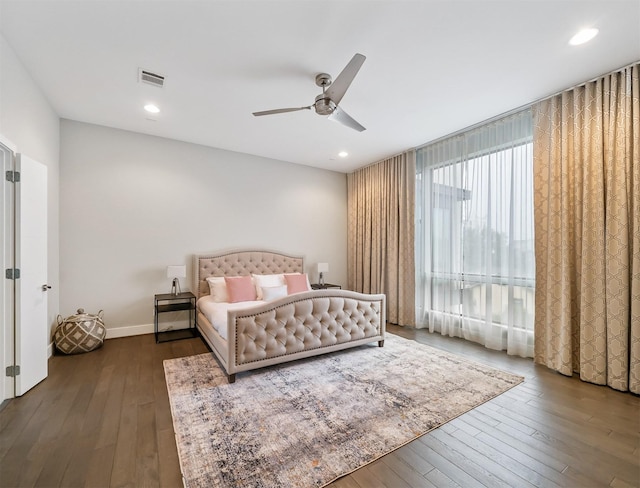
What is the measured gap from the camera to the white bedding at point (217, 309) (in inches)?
127

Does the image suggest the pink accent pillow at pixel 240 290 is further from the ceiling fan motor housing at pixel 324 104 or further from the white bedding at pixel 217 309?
the ceiling fan motor housing at pixel 324 104

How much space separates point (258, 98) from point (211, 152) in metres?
2.04

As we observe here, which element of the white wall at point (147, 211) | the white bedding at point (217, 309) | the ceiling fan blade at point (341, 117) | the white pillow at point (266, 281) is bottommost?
the white bedding at point (217, 309)

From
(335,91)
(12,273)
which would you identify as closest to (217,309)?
(12,273)

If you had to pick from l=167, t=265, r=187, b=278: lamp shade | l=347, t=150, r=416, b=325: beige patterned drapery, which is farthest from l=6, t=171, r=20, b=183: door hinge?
l=347, t=150, r=416, b=325: beige patterned drapery

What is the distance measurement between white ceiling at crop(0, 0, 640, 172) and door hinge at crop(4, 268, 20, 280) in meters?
1.91

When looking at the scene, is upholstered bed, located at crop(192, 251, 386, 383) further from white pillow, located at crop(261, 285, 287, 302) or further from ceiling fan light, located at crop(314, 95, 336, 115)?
ceiling fan light, located at crop(314, 95, 336, 115)

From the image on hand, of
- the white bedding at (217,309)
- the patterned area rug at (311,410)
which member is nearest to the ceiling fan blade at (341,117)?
the white bedding at (217,309)

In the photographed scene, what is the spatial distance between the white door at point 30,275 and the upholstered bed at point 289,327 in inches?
62.5

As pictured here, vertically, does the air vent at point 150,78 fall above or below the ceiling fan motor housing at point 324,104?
above

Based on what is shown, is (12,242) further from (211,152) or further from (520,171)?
(520,171)

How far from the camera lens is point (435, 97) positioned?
3.30 m

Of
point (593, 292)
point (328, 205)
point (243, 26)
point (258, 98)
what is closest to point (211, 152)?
point (258, 98)

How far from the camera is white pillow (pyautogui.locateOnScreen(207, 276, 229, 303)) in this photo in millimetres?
4383
